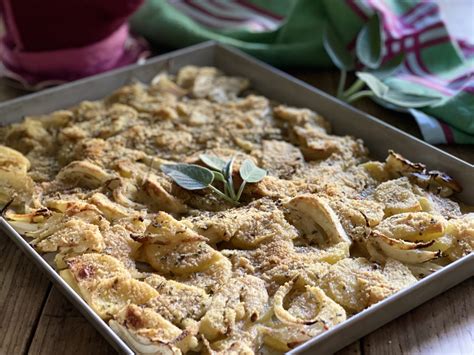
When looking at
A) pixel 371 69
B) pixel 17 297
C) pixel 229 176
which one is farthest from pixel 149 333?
pixel 371 69

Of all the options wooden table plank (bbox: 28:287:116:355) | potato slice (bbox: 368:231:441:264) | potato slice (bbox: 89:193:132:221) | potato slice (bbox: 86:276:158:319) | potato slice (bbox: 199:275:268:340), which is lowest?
wooden table plank (bbox: 28:287:116:355)

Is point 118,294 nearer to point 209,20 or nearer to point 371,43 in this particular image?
point 371,43

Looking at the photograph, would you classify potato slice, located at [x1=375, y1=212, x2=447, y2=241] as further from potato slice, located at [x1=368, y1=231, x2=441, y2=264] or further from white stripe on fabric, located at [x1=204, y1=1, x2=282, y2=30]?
white stripe on fabric, located at [x1=204, y1=1, x2=282, y2=30]

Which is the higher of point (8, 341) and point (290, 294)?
point (290, 294)

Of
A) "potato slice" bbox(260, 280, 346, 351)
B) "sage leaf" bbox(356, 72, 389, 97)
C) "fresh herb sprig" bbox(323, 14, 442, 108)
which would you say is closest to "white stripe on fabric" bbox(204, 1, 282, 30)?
"fresh herb sprig" bbox(323, 14, 442, 108)

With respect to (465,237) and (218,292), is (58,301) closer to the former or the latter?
(218,292)

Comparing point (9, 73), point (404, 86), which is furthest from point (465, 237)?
point (9, 73)
